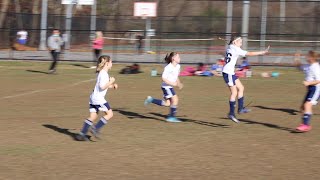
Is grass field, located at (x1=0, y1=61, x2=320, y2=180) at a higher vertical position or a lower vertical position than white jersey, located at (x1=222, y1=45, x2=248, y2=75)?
lower

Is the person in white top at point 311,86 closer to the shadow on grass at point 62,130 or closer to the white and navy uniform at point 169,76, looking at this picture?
the white and navy uniform at point 169,76

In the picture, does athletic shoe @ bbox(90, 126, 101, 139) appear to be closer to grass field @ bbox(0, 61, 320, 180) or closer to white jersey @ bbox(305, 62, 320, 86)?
grass field @ bbox(0, 61, 320, 180)

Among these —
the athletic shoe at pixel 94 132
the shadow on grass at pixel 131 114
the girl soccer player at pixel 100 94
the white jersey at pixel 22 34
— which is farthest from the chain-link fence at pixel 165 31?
the girl soccer player at pixel 100 94

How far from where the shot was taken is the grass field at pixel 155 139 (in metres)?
7.90

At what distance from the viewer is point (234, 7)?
152 feet

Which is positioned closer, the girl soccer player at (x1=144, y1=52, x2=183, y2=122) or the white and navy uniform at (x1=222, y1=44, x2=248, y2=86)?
the girl soccer player at (x1=144, y1=52, x2=183, y2=122)

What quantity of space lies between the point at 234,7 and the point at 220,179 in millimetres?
40028

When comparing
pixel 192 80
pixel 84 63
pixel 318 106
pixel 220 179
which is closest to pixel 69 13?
pixel 84 63

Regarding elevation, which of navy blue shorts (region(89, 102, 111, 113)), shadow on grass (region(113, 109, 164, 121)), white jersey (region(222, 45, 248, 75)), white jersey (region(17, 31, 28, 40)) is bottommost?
shadow on grass (region(113, 109, 164, 121))

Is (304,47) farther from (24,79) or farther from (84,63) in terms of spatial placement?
(24,79)

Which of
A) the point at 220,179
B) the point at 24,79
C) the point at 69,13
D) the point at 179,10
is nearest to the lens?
the point at 220,179

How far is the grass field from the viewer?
790 cm

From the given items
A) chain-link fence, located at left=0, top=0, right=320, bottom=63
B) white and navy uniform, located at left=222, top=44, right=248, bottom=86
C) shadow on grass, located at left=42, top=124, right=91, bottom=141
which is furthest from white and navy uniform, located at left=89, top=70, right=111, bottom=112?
chain-link fence, located at left=0, top=0, right=320, bottom=63

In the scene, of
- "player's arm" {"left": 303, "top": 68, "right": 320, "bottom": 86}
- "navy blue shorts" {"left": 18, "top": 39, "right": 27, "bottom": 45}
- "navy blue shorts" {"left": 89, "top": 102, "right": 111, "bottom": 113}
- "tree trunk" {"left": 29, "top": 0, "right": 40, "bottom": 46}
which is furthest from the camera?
"tree trunk" {"left": 29, "top": 0, "right": 40, "bottom": 46}
